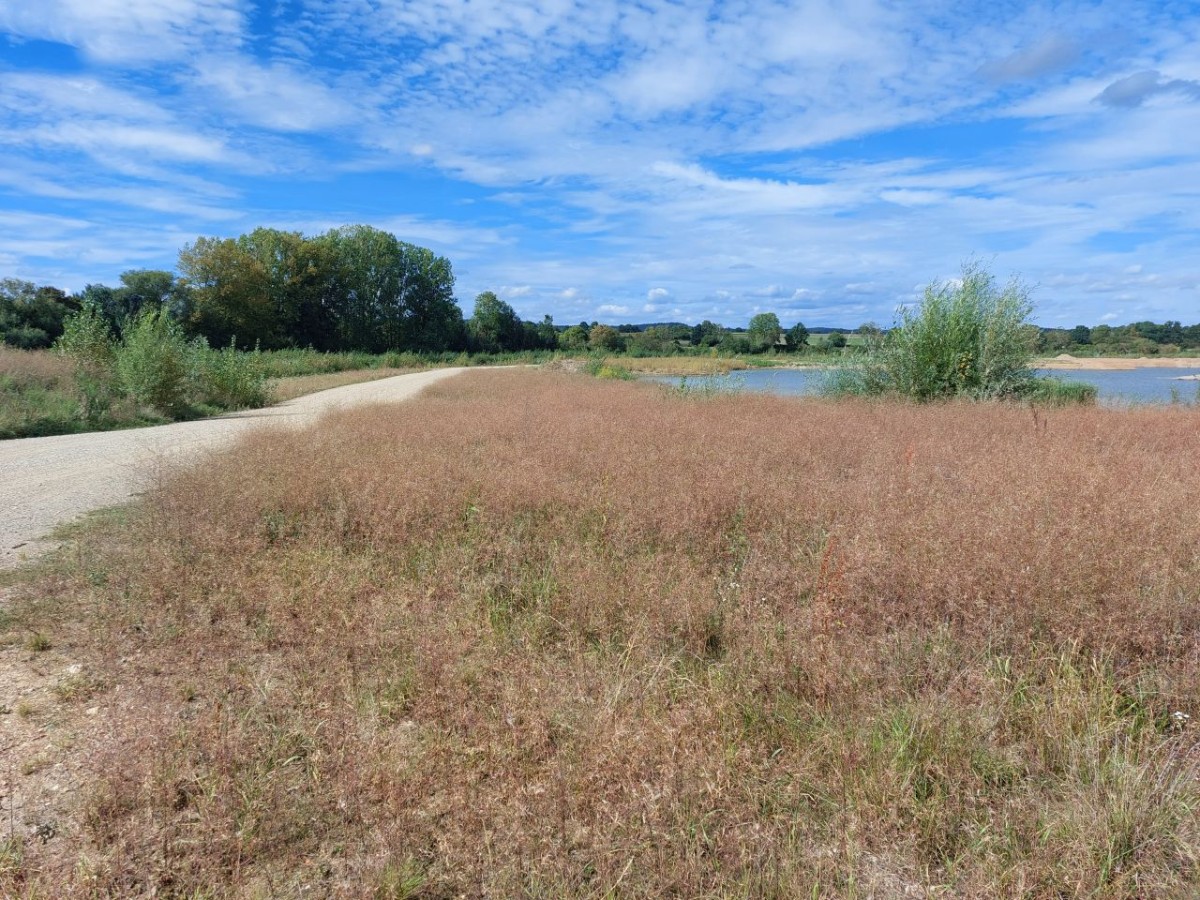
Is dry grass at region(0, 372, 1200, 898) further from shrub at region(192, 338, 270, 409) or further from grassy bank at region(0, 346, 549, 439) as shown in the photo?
shrub at region(192, 338, 270, 409)

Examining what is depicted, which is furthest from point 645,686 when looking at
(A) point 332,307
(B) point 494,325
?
(B) point 494,325

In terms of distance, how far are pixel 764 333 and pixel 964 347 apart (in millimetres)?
64122

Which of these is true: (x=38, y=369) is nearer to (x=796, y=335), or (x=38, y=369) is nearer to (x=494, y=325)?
(x=796, y=335)

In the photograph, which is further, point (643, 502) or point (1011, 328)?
point (1011, 328)

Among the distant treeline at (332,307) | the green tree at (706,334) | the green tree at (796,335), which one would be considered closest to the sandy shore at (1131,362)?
the distant treeline at (332,307)

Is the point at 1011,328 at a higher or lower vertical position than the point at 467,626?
higher

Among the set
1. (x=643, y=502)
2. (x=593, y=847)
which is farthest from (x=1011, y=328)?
(x=593, y=847)

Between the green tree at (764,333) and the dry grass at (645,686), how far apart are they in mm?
71008

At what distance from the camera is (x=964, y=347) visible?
17656 mm

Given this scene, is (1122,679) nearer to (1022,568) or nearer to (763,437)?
(1022,568)

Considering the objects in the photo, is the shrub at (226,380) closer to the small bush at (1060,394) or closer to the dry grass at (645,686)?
the dry grass at (645,686)

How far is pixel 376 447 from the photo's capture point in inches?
357

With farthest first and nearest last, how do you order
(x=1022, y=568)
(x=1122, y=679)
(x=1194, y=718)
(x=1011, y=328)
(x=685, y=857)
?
(x=1011, y=328) → (x=1022, y=568) → (x=1122, y=679) → (x=1194, y=718) → (x=685, y=857)

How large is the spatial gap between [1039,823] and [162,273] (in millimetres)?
65878
